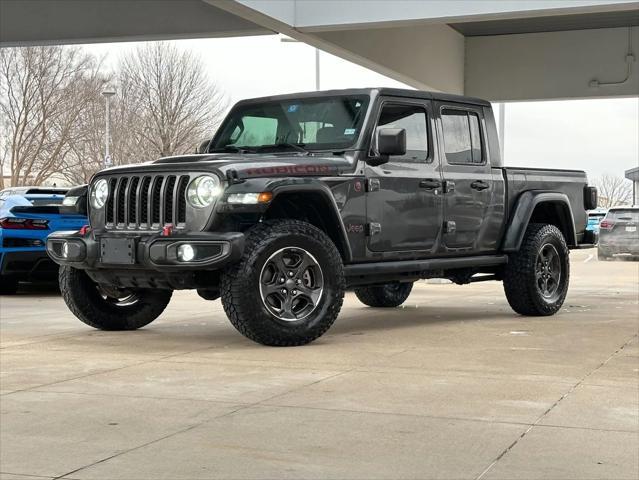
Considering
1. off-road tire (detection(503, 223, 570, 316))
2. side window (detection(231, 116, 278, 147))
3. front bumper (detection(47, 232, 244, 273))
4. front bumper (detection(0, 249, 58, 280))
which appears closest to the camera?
front bumper (detection(47, 232, 244, 273))

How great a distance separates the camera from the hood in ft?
26.9

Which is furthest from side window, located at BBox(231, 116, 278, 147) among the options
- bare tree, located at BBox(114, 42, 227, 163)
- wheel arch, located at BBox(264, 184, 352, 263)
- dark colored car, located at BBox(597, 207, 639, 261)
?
bare tree, located at BBox(114, 42, 227, 163)

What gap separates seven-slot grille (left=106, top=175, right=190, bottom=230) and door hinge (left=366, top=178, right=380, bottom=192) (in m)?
1.55

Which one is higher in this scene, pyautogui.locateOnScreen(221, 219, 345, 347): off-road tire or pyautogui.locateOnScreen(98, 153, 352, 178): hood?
pyautogui.locateOnScreen(98, 153, 352, 178): hood

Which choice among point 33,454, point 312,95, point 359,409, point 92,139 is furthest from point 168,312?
point 92,139

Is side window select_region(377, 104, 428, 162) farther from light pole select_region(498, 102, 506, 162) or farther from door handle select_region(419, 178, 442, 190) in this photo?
light pole select_region(498, 102, 506, 162)

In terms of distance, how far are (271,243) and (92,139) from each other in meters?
48.1

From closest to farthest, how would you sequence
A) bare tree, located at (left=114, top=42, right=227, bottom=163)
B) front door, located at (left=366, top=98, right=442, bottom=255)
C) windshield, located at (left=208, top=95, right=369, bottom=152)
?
front door, located at (left=366, top=98, right=442, bottom=255)
windshield, located at (left=208, top=95, right=369, bottom=152)
bare tree, located at (left=114, top=42, right=227, bottom=163)

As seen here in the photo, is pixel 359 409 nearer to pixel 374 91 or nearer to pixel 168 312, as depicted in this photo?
pixel 374 91

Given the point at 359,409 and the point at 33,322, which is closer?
the point at 359,409

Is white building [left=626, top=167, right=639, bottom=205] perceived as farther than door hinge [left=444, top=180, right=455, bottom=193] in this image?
Yes

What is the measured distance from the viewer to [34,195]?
15.1m

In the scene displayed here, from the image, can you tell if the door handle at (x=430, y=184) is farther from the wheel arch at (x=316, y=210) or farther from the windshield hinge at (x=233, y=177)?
the windshield hinge at (x=233, y=177)

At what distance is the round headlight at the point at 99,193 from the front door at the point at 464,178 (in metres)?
2.96
